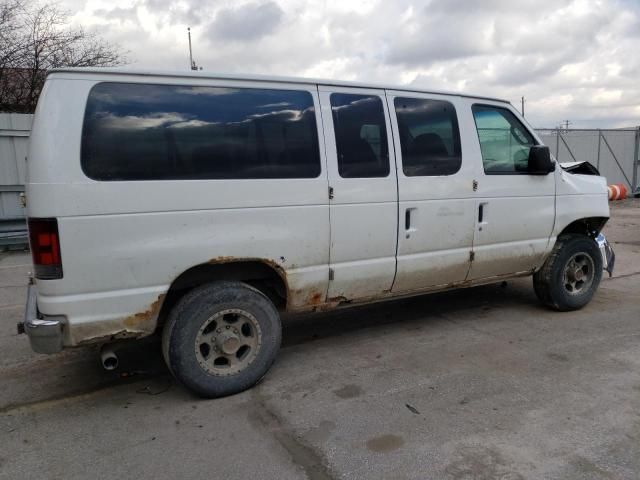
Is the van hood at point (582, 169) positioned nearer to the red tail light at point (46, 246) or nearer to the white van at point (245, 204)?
the white van at point (245, 204)

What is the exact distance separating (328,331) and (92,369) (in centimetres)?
214

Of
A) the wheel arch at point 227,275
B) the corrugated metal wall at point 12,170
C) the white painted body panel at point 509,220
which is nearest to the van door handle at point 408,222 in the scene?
the white painted body panel at point 509,220

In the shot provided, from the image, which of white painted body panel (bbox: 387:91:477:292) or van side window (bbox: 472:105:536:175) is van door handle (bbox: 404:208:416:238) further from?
van side window (bbox: 472:105:536:175)

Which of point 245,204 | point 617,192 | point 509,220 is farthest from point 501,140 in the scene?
point 617,192

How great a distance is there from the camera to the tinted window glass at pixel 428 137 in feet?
13.9

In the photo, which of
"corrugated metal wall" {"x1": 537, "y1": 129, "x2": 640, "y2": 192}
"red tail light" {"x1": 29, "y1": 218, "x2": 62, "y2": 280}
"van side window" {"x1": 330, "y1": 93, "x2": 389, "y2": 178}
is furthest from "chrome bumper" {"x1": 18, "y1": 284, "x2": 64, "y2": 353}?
"corrugated metal wall" {"x1": 537, "y1": 129, "x2": 640, "y2": 192}

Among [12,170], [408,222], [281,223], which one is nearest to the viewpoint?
[281,223]

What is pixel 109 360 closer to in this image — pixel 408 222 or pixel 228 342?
pixel 228 342

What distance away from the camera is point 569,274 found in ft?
17.9

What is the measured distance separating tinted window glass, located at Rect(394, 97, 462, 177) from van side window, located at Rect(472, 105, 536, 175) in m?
0.33

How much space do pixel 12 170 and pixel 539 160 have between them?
10235 millimetres

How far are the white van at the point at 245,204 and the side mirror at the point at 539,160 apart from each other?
0.01 m

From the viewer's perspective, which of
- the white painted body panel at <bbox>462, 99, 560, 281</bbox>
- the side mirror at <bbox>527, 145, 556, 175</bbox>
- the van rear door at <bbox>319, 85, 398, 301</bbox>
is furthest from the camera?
the side mirror at <bbox>527, 145, 556, 175</bbox>

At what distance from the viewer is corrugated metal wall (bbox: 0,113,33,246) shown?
405 inches
